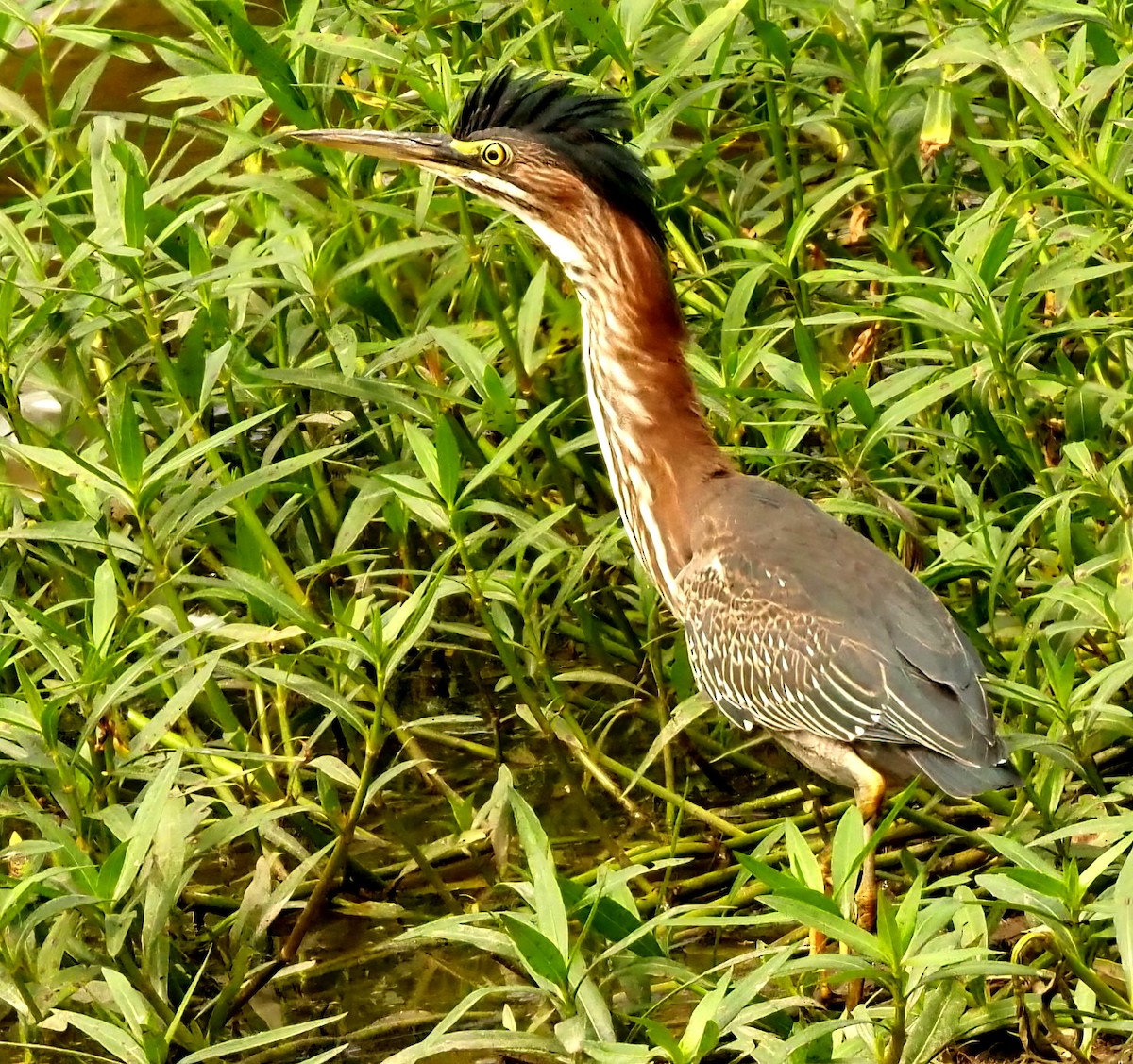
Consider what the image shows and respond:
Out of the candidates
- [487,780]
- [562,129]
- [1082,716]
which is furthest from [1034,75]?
[487,780]

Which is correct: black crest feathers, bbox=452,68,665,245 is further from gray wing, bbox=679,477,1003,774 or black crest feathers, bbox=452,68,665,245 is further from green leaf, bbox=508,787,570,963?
green leaf, bbox=508,787,570,963

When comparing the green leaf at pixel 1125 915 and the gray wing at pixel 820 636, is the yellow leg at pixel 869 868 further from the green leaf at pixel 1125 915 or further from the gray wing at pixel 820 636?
the green leaf at pixel 1125 915

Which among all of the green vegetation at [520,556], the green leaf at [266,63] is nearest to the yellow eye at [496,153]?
the green vegetation at [520,556]

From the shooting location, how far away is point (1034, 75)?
148 inches

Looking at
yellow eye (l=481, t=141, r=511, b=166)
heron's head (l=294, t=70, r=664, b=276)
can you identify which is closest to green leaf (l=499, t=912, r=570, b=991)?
heron's head (l=294, t=70, r=664, b=276)

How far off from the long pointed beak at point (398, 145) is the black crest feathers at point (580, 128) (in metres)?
0.11

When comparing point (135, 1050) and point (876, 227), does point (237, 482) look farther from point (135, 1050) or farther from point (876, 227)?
point (876, 227)

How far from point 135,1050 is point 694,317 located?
2569 mm

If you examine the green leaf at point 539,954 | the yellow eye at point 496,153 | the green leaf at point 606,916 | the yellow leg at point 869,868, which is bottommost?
the yellow leg at point 869,868

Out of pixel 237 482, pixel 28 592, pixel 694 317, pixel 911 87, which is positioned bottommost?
pixel 28 592

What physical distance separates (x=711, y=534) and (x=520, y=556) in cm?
39

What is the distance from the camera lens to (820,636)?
11.9 ft

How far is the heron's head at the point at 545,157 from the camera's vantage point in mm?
4043

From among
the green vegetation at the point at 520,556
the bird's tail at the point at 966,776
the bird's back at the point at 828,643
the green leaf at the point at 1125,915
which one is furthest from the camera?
the bird's back at the point at 828,643
